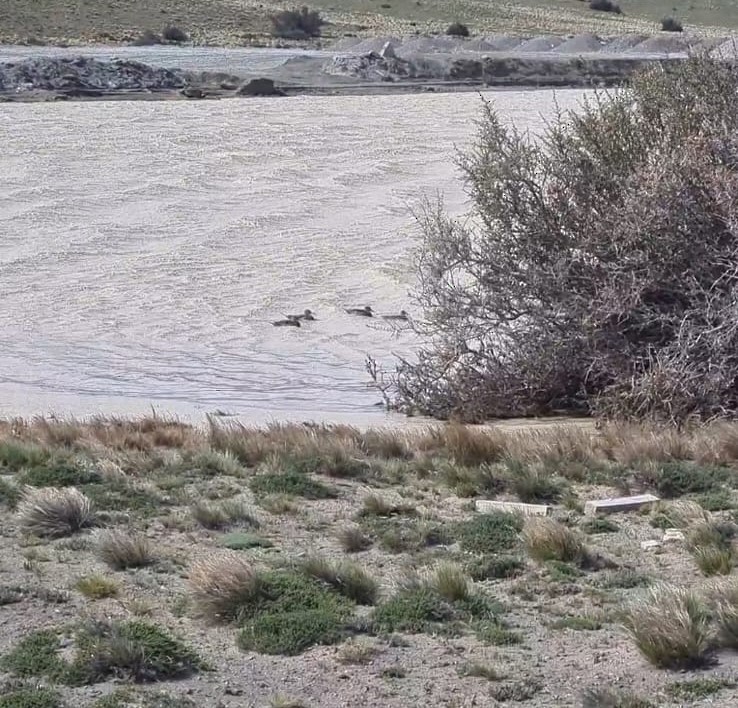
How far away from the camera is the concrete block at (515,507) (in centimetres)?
857

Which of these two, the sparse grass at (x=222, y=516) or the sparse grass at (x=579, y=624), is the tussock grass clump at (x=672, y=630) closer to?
the sparse grass at (x=579, y=624)

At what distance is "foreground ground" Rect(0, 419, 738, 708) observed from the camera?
5.82 m

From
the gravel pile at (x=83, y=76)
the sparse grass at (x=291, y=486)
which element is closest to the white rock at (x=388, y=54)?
the gravel pile at (x=83, y=76)

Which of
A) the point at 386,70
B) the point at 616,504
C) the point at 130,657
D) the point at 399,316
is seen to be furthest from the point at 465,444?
the point at 386,70

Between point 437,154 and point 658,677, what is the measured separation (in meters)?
31.0

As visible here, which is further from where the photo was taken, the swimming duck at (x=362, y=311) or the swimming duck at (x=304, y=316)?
the swimming duck at (x=362, y=311)

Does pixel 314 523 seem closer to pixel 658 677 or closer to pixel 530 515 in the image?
pixel 530 515

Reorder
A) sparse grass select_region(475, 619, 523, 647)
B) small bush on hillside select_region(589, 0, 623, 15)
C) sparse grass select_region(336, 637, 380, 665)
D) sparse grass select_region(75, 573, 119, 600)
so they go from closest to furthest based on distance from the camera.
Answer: sparse grass select_region(336, 637, 380, 665) → sparse grass select_region(475, 619, 523, 647) → sparse grass select_region(75, 573, 119, 600) → small bush on hillside select_region(589, 0, 623, 15)

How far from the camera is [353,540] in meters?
7.91

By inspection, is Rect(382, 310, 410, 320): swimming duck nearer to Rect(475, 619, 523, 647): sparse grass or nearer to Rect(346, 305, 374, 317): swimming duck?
Rect(346, 305, 374, 317): swimming duck

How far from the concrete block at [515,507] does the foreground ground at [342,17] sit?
2748 inches

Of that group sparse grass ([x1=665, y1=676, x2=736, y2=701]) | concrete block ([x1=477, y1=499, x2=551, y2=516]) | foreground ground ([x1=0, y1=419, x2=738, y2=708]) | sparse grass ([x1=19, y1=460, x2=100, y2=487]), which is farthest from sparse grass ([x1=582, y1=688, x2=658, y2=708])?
sparse grass ([x1=19, y1=460, x2=100, y2=487])

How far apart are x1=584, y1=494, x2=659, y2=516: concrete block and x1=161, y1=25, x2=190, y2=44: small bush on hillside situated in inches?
2963

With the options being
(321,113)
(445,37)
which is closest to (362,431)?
(321,113)
